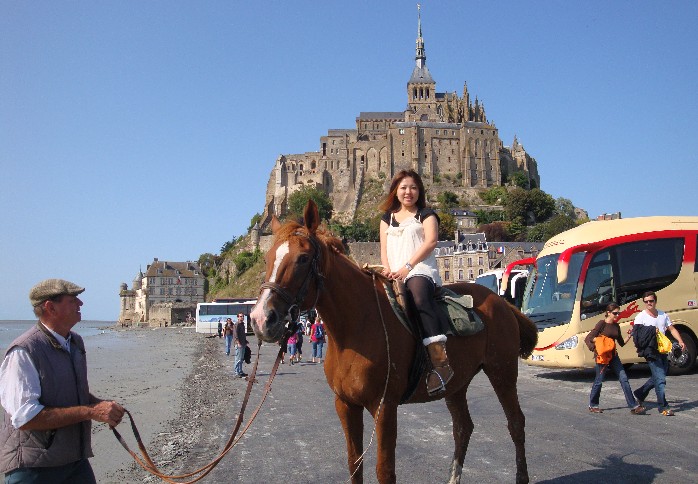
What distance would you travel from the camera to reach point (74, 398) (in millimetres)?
4098

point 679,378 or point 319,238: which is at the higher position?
point 319,238

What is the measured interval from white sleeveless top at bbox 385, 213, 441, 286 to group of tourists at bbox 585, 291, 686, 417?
669cm

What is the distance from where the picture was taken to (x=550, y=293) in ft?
54.6

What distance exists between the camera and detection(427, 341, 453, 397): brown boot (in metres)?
5.05

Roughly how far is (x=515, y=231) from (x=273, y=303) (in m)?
105

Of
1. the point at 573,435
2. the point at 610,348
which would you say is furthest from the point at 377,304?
the point at 610,348

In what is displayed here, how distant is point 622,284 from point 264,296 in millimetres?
13597

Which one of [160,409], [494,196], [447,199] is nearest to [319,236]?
[160,409]

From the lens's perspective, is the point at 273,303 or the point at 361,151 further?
the point at 361,151

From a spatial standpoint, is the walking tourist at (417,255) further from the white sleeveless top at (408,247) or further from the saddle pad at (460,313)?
the saddle pad at (460,313)

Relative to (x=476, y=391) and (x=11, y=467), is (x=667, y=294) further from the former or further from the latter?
(x=11, y=467)

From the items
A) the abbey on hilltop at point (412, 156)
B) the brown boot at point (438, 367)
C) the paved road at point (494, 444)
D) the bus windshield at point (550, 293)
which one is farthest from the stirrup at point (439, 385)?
the abbey on hilltop at point (412, 156)

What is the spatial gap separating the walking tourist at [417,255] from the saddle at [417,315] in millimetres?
68

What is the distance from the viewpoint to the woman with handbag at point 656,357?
34.3 ft
